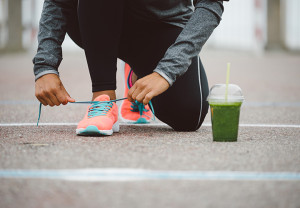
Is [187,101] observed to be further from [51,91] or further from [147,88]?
[51,91]

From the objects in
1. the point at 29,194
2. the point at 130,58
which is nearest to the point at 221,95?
the point at 130,58

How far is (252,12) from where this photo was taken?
535 inches

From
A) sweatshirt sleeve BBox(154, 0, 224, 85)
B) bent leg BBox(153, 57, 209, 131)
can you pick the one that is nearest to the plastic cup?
sweatshirt sleeve BBox(154, 0, 224, 85)

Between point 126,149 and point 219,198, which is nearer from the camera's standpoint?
point 219,198

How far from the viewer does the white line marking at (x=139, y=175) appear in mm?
1528

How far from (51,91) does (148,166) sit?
2.36ft

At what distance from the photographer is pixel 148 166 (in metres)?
1.67


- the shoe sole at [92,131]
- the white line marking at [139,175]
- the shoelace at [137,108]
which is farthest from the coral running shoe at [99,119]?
the white line marking at [139,175]

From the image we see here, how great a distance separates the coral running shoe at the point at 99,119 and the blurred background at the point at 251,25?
10160 mm

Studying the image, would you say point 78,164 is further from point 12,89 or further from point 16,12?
point 16,12

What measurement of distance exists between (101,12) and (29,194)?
1136 mm

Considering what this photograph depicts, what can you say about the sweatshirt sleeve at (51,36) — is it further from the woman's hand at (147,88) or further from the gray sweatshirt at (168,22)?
the woman's hand at (147,88)

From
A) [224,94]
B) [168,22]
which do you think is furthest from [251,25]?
[224,94]

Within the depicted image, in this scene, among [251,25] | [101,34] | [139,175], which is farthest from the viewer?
[251,25]
